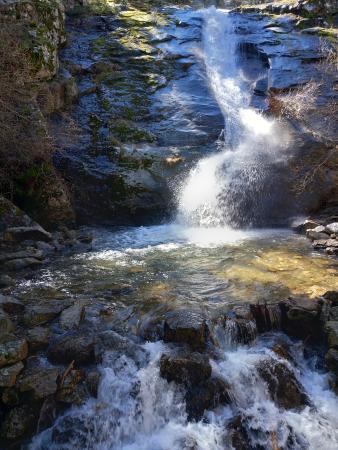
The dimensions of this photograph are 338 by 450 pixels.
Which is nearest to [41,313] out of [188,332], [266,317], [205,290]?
[188,332]

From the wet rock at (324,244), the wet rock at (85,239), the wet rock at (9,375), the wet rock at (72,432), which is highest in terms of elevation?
the wet rock at (9,375)

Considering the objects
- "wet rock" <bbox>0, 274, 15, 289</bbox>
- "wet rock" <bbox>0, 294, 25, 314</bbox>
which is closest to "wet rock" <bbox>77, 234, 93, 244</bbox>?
"wet rock" <bbox>0, 274, 15, 289</bbox>

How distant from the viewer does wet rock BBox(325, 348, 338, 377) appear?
18.0ft

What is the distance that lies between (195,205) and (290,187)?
289cm

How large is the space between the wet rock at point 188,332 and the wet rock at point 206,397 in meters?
0.58

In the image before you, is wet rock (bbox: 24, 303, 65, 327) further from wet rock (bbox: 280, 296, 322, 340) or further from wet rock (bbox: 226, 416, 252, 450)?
wet rock (bbox: 280, 296, 322, 340)

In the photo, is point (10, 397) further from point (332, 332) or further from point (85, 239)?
point (85, 239)

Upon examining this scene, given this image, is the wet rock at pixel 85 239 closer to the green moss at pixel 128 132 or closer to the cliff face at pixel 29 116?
the cliff face at pixel 29 116

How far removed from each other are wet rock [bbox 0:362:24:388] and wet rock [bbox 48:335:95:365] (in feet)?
1.58

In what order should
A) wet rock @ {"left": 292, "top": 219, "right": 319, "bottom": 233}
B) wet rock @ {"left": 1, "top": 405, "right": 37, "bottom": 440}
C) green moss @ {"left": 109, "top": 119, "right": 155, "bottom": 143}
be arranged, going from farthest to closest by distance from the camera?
green moss @ {"left": 109, "top": 119, "right": 155, "bottom": 143}, wet rock @ {"left": 292, "top": 219, "right": 319, "bottom": 233}, wet rock @ {"left": 1, "top": 405, "right": 37, "bottom": 440}

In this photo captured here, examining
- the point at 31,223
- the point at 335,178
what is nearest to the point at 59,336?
the point at 31,223

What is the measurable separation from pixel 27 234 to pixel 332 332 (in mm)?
6604

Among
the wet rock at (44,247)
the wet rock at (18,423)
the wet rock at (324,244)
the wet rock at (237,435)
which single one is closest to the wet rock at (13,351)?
the wet rock at (18,423)

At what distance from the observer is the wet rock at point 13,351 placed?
480 centimetres
